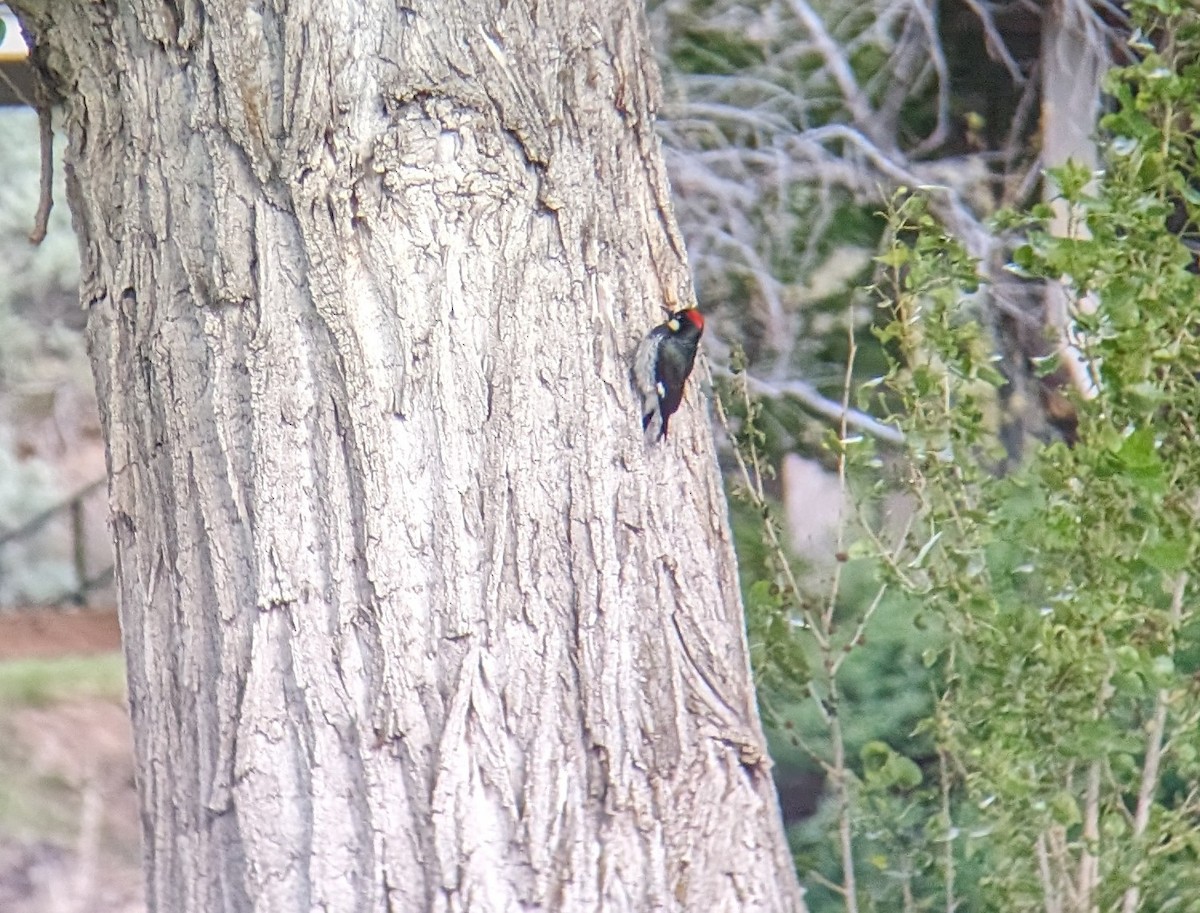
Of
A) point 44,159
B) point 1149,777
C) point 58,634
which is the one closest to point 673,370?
point 44,159

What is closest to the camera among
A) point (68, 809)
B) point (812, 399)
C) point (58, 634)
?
point (68, 809)

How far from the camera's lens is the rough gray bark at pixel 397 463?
1.84 m

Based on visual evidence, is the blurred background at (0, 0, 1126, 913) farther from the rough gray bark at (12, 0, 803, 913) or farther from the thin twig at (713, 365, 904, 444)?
the rough gray bark at (12, 0, 803, 913)

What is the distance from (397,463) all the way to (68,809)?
3.13 metres

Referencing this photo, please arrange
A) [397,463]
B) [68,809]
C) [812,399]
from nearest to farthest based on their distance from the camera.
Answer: [397,463], [68,809], [812,399]

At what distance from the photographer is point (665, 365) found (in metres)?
1.97

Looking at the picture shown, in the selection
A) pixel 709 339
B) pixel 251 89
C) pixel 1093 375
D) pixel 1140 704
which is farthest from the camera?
pixel 709 339

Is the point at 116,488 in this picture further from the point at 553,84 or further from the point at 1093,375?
the point at 1093,375

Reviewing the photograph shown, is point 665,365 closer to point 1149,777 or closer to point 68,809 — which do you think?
point 1149,777

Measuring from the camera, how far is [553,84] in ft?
6.36

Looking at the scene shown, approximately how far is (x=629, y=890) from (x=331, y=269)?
0.94m

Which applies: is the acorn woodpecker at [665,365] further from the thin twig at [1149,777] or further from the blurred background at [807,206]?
the blurred background at [807,206]

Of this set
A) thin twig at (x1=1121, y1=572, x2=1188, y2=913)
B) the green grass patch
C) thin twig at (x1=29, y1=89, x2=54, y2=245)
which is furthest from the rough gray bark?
the green grass patch

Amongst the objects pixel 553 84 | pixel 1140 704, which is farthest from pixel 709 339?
pixel 553 84
